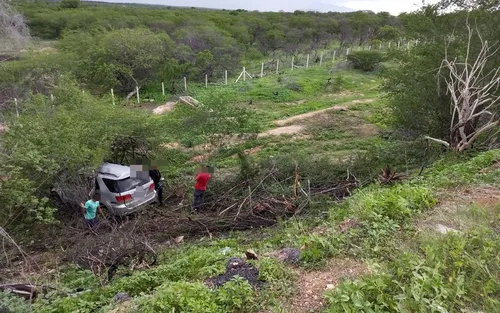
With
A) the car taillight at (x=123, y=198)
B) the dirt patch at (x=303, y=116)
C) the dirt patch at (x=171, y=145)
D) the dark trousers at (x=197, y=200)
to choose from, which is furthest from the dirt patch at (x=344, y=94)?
the car taillight at (x=123, y=198)

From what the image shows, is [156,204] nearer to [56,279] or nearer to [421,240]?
[56,279]

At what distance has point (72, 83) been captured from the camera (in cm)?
1121

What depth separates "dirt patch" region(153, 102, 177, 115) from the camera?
20.1m

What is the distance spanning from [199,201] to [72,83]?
5547 mm

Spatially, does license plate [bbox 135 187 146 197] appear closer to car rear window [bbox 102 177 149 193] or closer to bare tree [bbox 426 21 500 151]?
car rear window [bbox 102 177 149 193]

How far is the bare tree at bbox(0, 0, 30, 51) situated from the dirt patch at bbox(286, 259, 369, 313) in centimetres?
957

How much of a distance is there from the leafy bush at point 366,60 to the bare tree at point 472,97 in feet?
63.3

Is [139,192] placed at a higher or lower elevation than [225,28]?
lower

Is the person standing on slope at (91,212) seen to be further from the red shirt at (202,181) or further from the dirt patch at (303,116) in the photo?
the dirt patch at (303,116)

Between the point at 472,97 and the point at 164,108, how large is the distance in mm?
15013

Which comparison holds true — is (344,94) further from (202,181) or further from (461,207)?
(461,207)

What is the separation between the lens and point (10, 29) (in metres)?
9.77

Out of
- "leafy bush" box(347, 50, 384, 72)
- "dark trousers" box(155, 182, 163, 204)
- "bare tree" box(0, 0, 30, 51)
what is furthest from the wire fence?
"dark trousers" box(155, 182, 163, 204)

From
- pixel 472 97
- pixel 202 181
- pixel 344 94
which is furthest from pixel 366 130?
pixel 202 181
